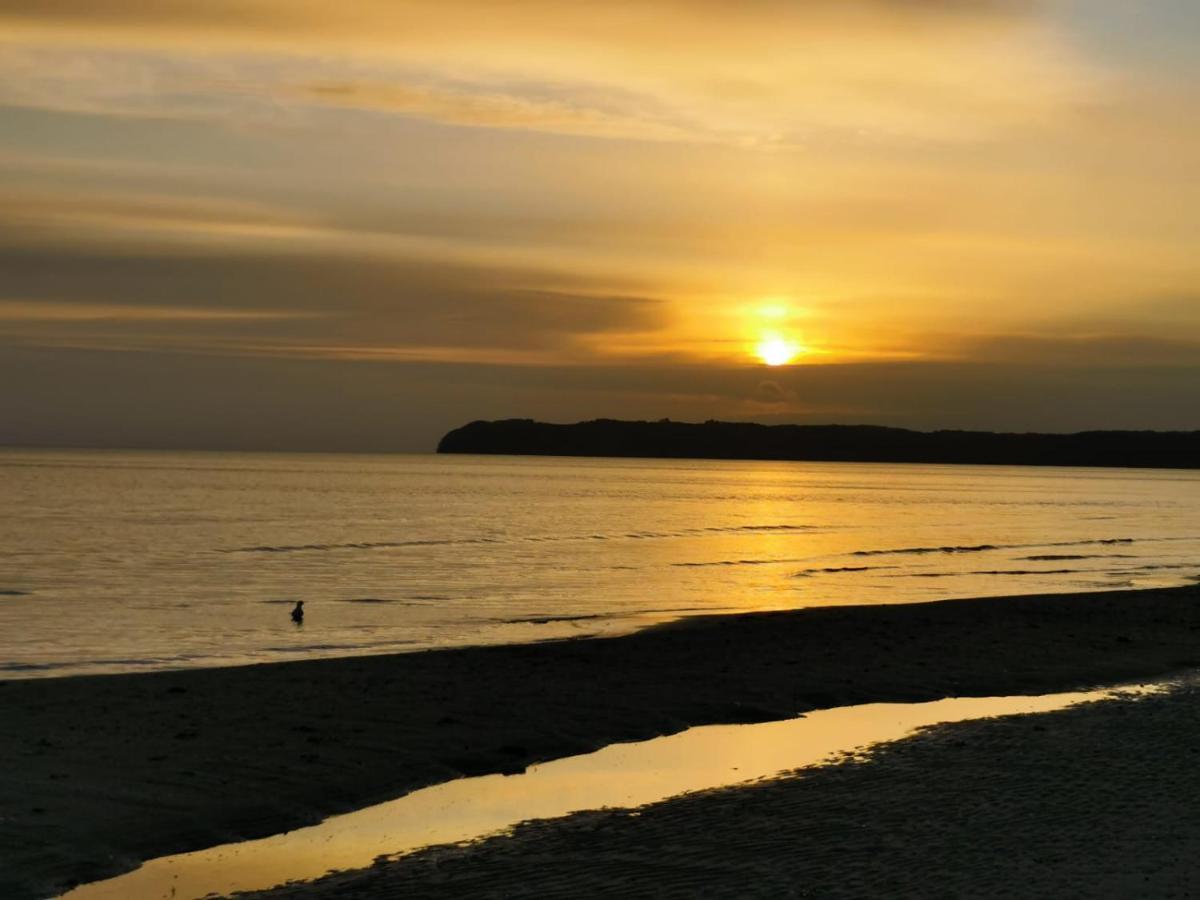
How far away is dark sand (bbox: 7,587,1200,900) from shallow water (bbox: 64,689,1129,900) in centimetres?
39

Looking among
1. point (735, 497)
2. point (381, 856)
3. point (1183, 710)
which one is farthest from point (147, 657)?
point (735, 497)

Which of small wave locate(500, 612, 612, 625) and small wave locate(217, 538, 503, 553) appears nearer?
small wave locate(500, 612, 612, 625)

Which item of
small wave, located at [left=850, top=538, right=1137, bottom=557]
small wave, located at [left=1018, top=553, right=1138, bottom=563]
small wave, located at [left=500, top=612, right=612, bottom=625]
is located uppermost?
small wave, located at [left=500, top=612, right=612, bottom=625]

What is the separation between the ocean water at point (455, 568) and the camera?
Answer: 29.0 metres

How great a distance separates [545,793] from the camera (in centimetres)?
1345

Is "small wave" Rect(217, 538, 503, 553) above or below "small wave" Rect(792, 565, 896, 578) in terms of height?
below

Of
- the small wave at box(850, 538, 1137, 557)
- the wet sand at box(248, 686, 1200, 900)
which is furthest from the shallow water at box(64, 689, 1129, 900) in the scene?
the small wave at box(850, 538, 1137, 557)

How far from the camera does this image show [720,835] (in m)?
11.6

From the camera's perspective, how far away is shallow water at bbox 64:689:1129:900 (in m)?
10.6

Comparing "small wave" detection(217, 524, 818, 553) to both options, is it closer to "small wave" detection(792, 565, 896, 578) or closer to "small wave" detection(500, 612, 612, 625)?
"small wave" detection(792, 565, 896, 578)

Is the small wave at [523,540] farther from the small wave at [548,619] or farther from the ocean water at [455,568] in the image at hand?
the small wave at [548,619]

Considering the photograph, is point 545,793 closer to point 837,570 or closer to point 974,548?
point 837,570

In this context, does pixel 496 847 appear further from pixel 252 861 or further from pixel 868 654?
pixel 868 654

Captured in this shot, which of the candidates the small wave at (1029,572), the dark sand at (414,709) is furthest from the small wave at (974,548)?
the dark sand at (414,709)
